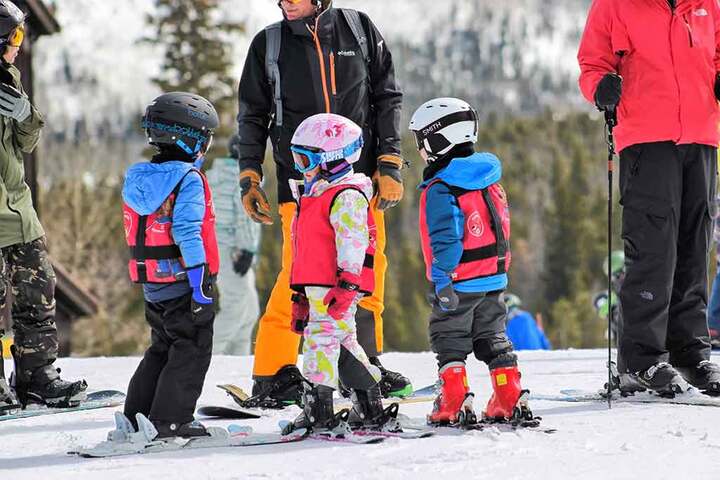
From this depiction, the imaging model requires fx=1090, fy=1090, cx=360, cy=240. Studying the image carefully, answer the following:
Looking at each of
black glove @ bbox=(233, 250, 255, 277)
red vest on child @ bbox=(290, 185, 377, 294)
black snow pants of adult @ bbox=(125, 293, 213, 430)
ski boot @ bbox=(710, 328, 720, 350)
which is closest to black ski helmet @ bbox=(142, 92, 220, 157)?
red vest on child @ bbox=(290, 185, 377, 294)

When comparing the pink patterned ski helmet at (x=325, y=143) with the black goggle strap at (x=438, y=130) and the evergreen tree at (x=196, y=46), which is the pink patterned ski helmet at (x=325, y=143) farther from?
the evergreen tree at (x=196, y=46)

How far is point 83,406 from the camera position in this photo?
5930 mm

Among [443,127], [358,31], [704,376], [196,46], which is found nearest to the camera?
[443,127]

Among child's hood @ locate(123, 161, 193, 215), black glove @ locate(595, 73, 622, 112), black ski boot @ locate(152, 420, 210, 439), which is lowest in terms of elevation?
black ski boot @ locate(152, 420, 210, 439)

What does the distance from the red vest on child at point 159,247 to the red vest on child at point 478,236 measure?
943 mm

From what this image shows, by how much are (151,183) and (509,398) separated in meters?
1.82

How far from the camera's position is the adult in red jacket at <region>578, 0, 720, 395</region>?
220 inches

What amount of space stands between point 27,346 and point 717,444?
12.1 feet

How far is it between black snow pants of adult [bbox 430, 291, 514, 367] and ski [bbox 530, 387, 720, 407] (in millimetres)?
967

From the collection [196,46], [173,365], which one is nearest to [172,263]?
[173,365]

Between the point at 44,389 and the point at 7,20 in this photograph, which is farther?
the point at 44,389

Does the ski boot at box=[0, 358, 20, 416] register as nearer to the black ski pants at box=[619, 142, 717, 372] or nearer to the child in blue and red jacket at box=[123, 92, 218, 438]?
the child in blue and red jacket at box=[123, 92, 218, 438]

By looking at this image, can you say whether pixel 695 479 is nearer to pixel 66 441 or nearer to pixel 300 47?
pixel 66 441

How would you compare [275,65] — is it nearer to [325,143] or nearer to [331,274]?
[325,143]
